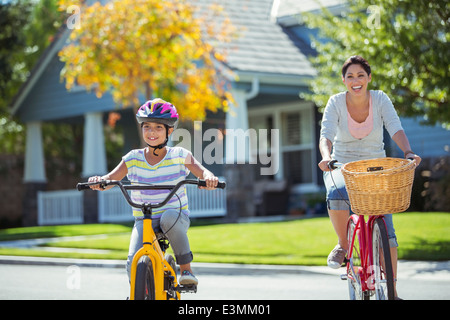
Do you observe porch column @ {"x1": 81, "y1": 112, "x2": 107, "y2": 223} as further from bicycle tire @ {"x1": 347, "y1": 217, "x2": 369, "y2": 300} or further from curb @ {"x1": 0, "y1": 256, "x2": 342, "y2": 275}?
bicycle tire @ {"x1": 347, "y1": 217, "x2": 369, "y2": 300}

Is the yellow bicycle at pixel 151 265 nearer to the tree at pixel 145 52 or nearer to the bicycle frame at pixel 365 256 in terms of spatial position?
the bicycle frame at pixel 365 256

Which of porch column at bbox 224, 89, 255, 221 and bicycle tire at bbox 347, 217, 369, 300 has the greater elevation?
porch column at bbox 224, 89, 255, 221

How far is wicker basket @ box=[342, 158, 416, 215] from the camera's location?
519cm

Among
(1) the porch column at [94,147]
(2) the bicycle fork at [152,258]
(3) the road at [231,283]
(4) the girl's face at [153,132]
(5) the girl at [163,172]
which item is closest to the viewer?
(2) the bicycle fork at [152,258]

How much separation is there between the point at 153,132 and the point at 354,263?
177cm

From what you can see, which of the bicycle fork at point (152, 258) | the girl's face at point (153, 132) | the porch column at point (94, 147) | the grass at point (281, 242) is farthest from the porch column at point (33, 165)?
the bicycle fork at point (152, 258)

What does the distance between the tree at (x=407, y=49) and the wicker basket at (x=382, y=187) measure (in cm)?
696

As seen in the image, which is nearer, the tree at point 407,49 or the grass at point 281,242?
the grass at point 281,242

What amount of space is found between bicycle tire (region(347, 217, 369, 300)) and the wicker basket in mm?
569

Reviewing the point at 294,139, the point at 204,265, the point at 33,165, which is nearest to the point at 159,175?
the point at 204,265

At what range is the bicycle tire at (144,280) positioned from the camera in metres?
4.97

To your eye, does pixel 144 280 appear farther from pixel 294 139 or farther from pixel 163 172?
pixel 294 139

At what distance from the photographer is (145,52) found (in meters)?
16.5

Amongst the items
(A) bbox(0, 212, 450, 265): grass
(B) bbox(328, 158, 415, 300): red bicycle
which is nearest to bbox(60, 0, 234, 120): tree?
(A) bbox(0, 212, 450, 265): grass
